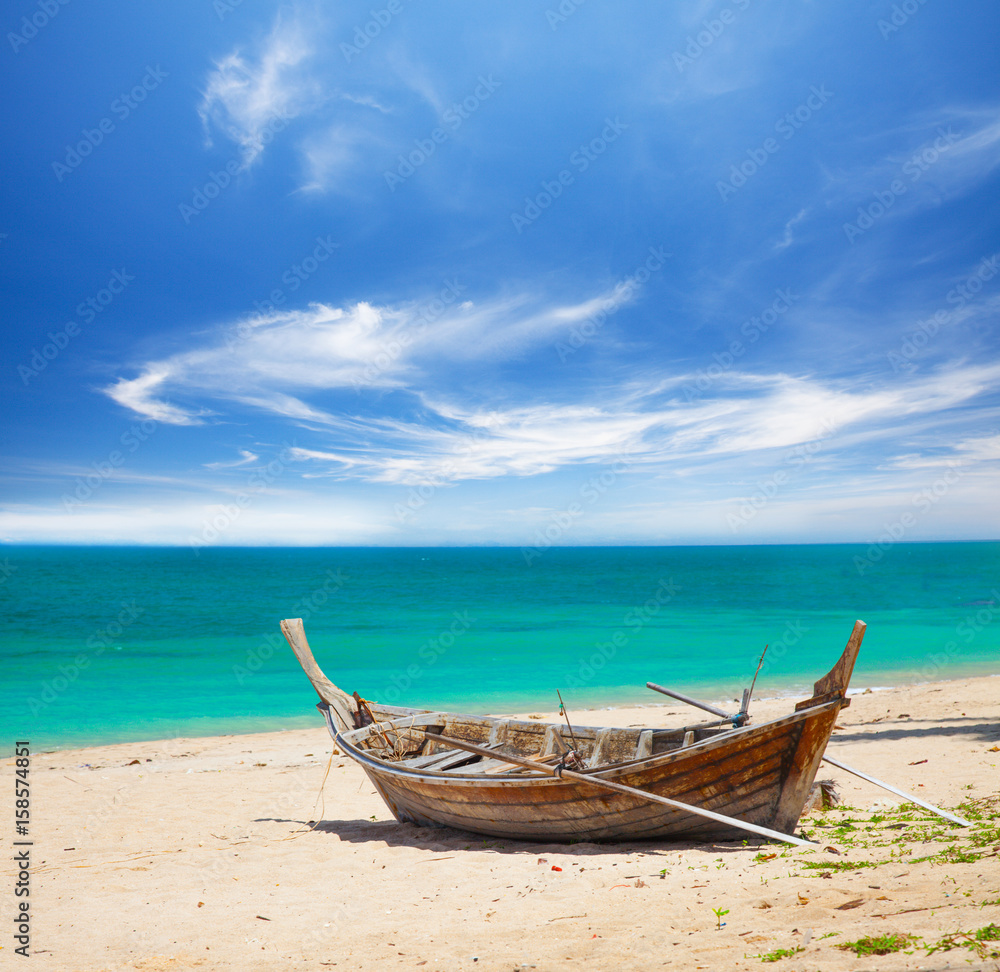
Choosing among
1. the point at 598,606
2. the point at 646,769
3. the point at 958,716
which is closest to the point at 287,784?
the point at 646,769

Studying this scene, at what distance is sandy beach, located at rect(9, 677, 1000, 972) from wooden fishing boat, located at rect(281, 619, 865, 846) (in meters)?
0.24

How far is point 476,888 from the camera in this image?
5941 millimetres

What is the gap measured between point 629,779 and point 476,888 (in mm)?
1770

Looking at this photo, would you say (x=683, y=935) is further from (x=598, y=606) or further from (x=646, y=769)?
(x=598, y=606)

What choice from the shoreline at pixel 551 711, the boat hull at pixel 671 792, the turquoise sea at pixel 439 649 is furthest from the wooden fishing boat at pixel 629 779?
the turquoise sea at pixel 439 649

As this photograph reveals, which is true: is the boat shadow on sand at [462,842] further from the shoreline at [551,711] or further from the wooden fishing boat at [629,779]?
the shoreline at [551,711]

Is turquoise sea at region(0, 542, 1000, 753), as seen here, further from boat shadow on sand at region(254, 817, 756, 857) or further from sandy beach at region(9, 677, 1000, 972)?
boat shadow on sand at region(254, 817, 756, 857)

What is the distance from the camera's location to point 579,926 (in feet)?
15.5

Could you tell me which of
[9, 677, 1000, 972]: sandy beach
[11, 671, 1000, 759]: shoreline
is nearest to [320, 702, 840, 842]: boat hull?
[9, 677, 1000, 972]: sandy beach

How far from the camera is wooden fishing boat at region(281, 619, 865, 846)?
5.69 meters

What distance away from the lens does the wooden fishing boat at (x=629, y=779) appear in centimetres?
569

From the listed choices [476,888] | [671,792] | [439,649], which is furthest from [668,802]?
[439,649]

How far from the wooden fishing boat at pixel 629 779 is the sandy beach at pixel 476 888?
244mm

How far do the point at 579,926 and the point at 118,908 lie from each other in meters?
4.72
